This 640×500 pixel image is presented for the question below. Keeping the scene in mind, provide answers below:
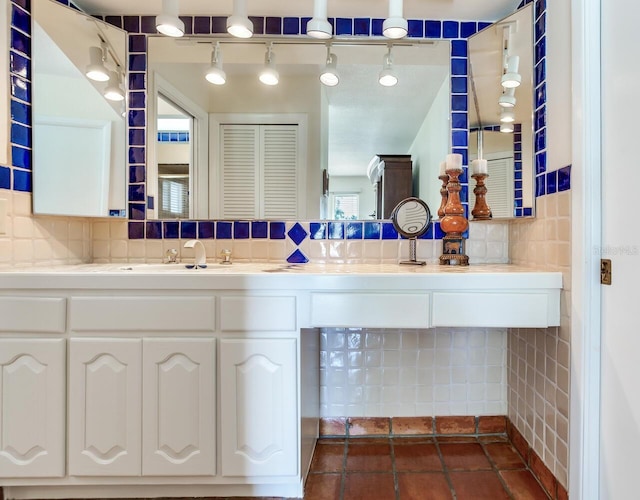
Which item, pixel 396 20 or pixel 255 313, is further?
pixel 396 20

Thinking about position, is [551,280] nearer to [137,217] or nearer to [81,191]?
[137,217]

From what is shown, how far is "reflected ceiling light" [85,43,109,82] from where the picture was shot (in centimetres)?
151

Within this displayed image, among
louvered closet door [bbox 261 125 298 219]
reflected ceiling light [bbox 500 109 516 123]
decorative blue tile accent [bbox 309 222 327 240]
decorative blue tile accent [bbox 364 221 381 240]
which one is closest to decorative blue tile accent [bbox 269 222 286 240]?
louvered closet door [bbox 261 125 298 219]

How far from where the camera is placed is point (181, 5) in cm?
154

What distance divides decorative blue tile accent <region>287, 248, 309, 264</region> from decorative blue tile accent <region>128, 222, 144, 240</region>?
29.7 inches

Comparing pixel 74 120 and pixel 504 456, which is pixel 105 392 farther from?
pixel 504 456

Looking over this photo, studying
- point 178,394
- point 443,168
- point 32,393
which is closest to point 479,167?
point 443,168

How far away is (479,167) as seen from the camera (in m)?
1.53

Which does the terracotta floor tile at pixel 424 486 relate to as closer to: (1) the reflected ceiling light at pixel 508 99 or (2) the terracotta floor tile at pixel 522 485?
(2) the terracotta floor tile at pixel 522 485

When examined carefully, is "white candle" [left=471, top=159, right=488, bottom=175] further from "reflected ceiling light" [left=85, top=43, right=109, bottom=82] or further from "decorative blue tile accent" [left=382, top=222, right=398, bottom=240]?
"reflected ceiling light" [left=85, top=43, right=109, bottom=82]

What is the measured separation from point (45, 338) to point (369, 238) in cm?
133

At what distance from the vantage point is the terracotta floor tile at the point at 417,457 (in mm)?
1372

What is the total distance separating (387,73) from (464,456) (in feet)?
5.89

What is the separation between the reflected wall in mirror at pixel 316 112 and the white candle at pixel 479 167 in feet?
0.54
